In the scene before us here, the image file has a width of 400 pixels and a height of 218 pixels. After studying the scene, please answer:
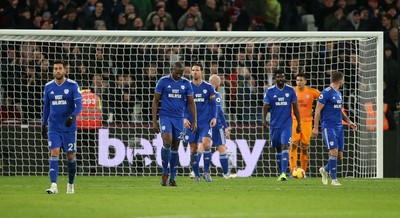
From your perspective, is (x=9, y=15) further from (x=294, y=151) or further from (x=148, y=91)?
(x=294, y=151)

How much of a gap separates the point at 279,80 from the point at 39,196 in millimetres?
6953

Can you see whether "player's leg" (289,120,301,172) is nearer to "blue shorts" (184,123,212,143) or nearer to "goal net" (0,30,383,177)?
"goal net" (0,30,383,177)

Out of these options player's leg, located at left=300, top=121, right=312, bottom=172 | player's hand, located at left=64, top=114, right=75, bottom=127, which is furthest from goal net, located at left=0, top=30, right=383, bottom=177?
player's hand, located at left=64, top=114, right=75, bottom=127

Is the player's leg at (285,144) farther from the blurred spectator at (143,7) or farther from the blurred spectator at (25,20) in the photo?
the blurred spectator at (25,20)

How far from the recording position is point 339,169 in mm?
22672

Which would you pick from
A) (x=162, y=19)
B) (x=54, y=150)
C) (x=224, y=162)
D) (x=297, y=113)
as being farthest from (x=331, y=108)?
(x=162, y=19)

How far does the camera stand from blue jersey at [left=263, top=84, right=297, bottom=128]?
20.0m

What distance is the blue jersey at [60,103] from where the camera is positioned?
14.9 metres

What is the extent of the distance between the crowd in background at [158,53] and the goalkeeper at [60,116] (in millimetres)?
6658

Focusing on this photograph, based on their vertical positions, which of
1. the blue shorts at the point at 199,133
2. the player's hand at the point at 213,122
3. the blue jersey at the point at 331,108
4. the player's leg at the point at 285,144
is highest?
the blue jersey at the point at 331,108

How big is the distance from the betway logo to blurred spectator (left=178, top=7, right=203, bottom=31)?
3.16 metres

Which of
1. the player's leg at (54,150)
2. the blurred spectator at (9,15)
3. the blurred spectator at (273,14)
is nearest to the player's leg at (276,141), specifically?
the blurred spectator at (273,14)

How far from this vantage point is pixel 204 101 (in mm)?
19484

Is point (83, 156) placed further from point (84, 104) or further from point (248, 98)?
point (248, 98)
